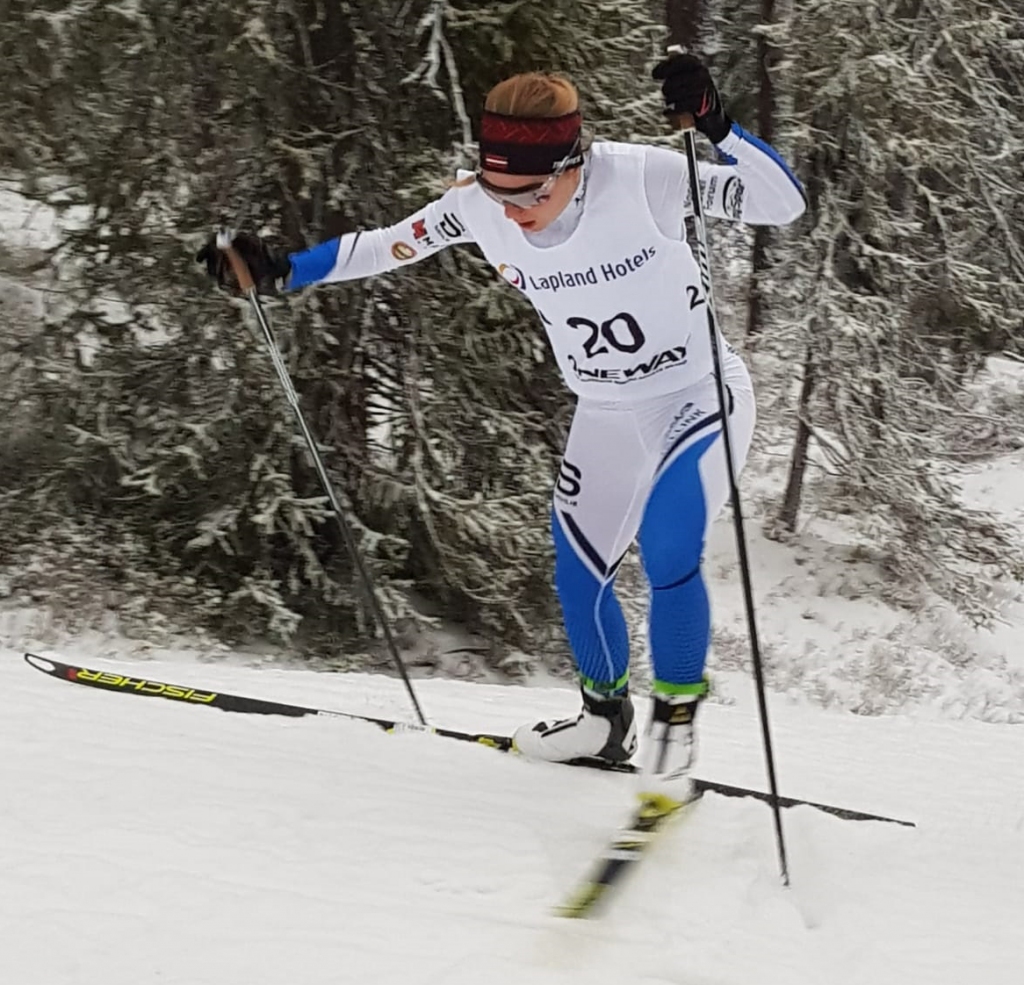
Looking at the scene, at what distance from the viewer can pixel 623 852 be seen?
2768mm

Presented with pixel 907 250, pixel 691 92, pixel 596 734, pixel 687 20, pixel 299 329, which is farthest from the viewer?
pixel 687 20

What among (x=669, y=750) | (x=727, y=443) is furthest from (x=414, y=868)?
(x=727, y=443)

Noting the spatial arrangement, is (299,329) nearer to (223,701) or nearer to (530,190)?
(223,701)

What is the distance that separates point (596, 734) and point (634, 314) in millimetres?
1402

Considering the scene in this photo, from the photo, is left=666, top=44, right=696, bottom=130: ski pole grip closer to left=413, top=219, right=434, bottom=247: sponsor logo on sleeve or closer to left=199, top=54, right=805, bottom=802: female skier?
left=199, top=54, right=805, bottom=802: female skier

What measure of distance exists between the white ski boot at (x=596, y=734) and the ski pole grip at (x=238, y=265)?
1.71 m

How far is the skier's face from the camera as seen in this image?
2803 millimetres

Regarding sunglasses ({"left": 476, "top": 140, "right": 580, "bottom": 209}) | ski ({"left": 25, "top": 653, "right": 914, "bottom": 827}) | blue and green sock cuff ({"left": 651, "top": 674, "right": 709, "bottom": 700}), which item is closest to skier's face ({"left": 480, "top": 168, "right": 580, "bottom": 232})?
sunglasses ({"left": 476, "top": 140, "right": 580, "bottom": 209})

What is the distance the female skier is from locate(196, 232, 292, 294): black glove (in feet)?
1.48

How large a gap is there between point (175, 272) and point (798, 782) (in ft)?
15.6

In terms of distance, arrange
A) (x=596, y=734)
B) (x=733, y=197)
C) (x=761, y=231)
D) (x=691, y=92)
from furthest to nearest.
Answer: (x=761, y=231) < (x=596, y=734) < (x=733, y=197) < (x=691, y=92)

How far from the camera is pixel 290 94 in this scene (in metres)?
6.37

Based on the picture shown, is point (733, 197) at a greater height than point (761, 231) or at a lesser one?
greater

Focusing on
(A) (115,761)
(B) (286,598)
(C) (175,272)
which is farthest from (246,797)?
(C) (175,272)
